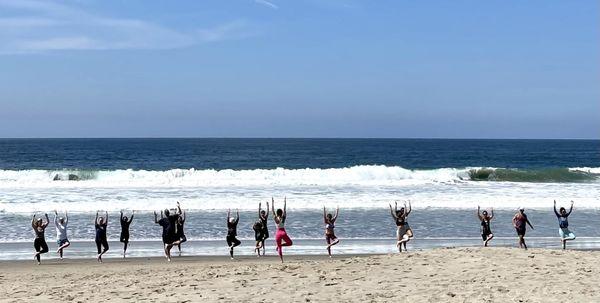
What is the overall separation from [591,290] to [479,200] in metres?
21.6

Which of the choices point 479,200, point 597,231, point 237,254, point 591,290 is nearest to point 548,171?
point 479,200

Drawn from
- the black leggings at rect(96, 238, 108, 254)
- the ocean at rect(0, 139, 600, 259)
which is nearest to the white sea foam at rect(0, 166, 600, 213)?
the ocean at rect(0, 139, 600, 259)

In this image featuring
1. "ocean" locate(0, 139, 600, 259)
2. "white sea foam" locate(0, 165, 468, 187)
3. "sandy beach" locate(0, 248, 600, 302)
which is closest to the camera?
"sandy beach" locate(0, 248, 600, 302)

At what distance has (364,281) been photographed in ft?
34.9

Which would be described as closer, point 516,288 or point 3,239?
point 516,288

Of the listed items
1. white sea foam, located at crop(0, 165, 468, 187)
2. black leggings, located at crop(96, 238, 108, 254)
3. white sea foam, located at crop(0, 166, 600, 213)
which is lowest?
black leggings, located at crop(96, 238, 108, 254)

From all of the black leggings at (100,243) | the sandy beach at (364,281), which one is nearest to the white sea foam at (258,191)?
the black leggings at (100,243)

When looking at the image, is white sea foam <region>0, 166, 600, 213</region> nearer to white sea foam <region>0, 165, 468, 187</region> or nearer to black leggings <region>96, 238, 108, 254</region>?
white sea foam <region>0, 165, 468, 187</region>

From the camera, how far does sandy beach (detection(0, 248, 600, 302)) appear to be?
31.8 feet

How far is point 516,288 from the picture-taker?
9.80m

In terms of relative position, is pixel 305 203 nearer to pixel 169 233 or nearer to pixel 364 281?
pixel 169 233

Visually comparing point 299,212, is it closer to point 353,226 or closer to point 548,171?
point 353,226

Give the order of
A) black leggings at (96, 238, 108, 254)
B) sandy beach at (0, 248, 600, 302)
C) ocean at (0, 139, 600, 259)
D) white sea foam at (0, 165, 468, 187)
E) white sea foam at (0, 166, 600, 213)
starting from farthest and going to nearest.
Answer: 1. white sea foam at (0, 165, 468, 187)
2. white sea foam at (0, 166, 600, 213)
3. ocean at (0, 139, 600, 259)
4. black leggings at (96, 238, 108, 254)
5. sandy beach at (0, 248, 600, 302)

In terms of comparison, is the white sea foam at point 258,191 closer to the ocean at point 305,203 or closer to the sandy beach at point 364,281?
the ocean at point 305,203
